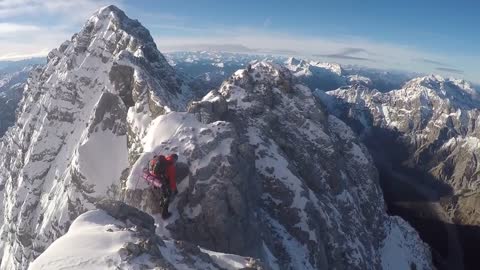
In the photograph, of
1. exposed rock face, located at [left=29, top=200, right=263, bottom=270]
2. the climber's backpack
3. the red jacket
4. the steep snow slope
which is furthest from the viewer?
the steep snow slope

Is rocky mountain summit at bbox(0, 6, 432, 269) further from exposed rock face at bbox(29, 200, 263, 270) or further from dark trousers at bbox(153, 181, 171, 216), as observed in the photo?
dark trousers at bbox(153, 181, 171, 216)

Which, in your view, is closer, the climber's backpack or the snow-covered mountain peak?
the climber's backpack

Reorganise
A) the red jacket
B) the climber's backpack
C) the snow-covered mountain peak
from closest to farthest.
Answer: the climber's backpack
the red jacket
the snow-covered mountain peak

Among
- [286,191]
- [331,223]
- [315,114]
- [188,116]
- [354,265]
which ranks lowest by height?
[354,265]

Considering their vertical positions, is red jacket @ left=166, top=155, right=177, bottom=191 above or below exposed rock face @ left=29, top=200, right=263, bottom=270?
above

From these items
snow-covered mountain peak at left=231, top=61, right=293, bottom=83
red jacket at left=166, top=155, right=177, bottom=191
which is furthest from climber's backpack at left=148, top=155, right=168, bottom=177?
snow-covered mountain peak at left=231, top=61, right=293, bottom=83

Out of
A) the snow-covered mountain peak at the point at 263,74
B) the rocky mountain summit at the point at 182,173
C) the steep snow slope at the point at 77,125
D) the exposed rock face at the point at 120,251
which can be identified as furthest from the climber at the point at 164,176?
the snow-covered mountain peak at the point at 263,74

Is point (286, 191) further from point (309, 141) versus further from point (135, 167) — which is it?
point (135, 167)

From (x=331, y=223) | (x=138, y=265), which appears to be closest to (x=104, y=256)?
(x=138, y=265)
